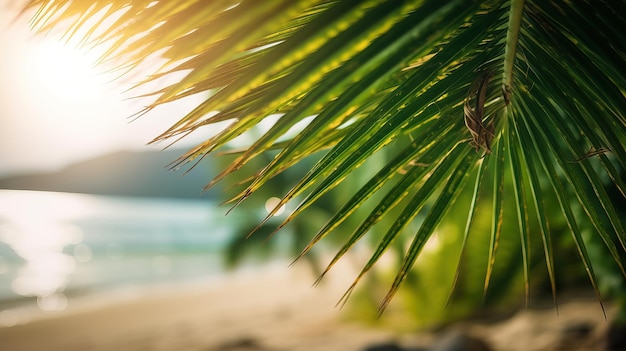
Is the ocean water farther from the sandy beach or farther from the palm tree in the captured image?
the palm tree

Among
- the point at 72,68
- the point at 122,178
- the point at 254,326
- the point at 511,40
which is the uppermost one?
the point at 122,178

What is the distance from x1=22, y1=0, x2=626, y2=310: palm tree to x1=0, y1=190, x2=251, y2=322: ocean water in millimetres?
5319

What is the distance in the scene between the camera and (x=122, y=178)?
5488cm

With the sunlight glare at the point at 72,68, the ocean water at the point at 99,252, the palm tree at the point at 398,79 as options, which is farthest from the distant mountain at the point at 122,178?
the palm tree at the point at 398,79

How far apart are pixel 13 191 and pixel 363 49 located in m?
47.2

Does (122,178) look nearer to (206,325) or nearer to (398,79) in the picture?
(206,325)

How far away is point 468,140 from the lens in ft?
1.93

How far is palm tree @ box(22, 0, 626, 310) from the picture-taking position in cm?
37

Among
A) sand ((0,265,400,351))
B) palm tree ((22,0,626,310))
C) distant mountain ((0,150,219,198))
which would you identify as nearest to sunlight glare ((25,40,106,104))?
palm tree ((22,0,626,310))

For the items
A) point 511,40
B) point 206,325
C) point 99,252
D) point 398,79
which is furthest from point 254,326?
point 99,252

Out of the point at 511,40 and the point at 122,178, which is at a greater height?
the point at 122,178

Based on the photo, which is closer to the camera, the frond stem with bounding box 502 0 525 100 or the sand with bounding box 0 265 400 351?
the frond stem with bounding box 502 0 525 100

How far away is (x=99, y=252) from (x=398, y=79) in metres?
18.7

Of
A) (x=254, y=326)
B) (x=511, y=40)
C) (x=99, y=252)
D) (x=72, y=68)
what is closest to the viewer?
(x=511, y=40)
